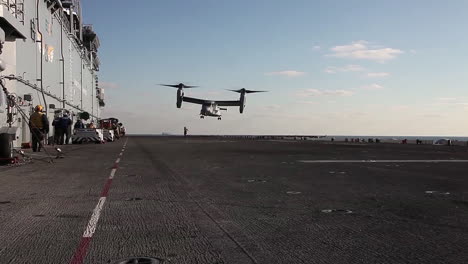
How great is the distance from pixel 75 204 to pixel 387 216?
206 inches

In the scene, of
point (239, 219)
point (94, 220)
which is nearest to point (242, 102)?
point (239, 219)

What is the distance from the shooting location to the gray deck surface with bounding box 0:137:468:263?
15.1 feet

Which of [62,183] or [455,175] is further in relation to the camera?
[455,175]

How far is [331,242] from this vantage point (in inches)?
199

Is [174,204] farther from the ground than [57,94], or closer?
closer

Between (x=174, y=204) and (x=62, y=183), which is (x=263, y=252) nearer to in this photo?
(x=174, y=204)

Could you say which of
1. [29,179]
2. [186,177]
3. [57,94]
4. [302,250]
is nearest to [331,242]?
[302,250]

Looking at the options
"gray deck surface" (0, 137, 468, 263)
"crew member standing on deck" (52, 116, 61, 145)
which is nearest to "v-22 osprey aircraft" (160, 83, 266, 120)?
"crew member standing on deck" (52, 116, 61, 145)

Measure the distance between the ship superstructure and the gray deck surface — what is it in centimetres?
797

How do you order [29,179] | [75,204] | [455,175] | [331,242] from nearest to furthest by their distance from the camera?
[331,242] < [75,204] < [29,179] < [455,175]

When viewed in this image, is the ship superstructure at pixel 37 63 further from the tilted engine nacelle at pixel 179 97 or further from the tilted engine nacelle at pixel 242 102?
the tilted engine nacelle at pixel 242 102

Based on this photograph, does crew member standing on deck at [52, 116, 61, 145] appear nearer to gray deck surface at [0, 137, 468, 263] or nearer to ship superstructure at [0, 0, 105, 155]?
ship superstructure at [0, 0, 105, 155]

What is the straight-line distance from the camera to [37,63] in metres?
31.5

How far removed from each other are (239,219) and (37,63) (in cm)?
2990
